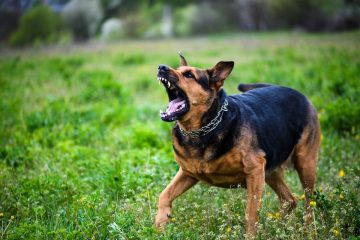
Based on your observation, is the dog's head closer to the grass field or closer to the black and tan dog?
the black and tan dog

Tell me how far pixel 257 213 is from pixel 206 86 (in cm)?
145

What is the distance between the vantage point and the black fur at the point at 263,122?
5.04 m

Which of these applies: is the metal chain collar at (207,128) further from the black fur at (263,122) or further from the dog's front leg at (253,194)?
the dog's front leg at (253,194)

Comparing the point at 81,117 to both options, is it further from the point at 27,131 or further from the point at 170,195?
the point at 170,195

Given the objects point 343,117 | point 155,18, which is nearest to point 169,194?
point 343,117

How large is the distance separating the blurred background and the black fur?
64.3ft

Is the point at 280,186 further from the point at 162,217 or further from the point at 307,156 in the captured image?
the point at 162,217

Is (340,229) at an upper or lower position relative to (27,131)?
upper

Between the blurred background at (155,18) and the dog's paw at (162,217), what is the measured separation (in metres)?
20.0

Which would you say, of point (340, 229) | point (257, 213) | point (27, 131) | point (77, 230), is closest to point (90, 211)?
point (77, 230)

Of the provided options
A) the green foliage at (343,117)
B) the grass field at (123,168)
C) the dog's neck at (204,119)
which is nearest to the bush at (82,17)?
the grass field at (123,168)

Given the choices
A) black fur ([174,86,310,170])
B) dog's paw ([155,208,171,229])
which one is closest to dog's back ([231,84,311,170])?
black fur ([174,86,310,170])

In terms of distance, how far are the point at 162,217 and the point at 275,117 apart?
5.93 ft

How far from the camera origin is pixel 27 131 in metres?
8.83
